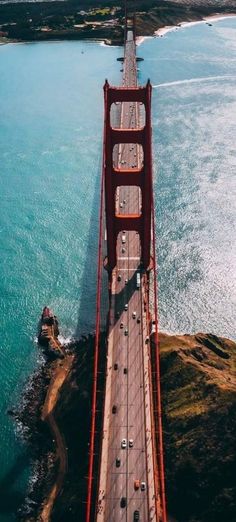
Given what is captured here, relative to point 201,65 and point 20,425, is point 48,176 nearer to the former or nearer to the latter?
point 20,425

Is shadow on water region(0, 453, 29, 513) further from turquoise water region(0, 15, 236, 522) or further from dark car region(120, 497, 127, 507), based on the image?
dark car region(120, 497, 127, 507)

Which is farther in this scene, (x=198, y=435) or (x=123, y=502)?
(x=198, y=435)

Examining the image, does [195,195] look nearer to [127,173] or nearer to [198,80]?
[127,173]

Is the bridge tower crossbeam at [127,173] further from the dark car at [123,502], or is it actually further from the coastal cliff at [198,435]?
the dark car at [123,502]

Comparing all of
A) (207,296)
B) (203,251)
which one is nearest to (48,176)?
(203,251)

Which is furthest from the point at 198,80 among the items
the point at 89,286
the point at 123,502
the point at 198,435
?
the point at 123,502

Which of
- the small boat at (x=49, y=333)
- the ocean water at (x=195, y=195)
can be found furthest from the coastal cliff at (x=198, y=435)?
the small boat at (x=49, y=333)

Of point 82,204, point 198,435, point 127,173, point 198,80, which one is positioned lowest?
point 198,435
